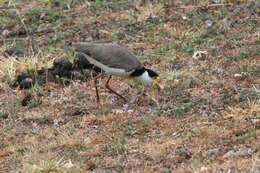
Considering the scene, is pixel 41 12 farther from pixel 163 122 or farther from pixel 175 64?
pixel 163 122

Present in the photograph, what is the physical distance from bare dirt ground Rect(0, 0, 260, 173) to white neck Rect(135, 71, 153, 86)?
19cm

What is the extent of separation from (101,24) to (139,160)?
19.6ft

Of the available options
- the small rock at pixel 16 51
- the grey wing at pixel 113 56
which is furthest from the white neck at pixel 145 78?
the small rock at pixel 16 51

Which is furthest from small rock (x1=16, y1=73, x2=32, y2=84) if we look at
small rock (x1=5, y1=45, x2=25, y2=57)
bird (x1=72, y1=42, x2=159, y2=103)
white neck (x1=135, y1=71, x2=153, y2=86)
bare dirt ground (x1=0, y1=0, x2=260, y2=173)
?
white neck (x1=135, y1=71, x2=153, y2=86)

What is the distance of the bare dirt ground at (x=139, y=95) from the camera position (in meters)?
8.04

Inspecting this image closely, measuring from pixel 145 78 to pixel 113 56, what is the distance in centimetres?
54

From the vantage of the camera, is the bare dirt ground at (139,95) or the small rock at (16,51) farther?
the small rock at (16,51)

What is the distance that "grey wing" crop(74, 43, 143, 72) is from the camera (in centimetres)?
1004

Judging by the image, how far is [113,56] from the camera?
33.1ft

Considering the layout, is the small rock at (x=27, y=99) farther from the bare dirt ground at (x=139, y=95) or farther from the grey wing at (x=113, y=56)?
the grey wing at (x=113, y=56)

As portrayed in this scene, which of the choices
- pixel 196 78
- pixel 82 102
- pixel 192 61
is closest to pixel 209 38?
pixel 192 61

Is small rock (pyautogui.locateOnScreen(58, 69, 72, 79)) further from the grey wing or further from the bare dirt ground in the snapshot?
the grey wing

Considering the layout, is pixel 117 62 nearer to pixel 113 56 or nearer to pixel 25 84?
pixel 113 56

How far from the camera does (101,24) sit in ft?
44.6
